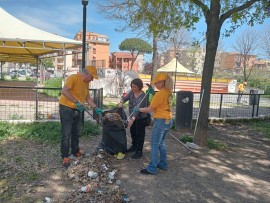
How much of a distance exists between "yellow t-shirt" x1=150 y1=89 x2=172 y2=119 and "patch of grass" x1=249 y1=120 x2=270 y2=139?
5.05 metres

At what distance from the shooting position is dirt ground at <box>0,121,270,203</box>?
383cm

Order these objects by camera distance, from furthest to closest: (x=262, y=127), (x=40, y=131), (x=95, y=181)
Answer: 1. (x=262, y=127)
2. (x=40, y=131)
3. (x=95, y=181)

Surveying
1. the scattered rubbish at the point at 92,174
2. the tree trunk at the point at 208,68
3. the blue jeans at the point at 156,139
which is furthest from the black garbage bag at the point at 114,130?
the tree trunk at the point at 208,68

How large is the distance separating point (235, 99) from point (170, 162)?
8.75m

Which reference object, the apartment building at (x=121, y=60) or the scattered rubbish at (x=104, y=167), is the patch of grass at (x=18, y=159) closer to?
the scattered rubbish at (x=104, y=167)

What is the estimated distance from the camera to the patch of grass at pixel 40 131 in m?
6.21

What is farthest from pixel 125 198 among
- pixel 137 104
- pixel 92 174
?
pixel 137 104

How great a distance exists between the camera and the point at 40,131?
6578mm

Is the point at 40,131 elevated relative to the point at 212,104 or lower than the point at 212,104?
lower

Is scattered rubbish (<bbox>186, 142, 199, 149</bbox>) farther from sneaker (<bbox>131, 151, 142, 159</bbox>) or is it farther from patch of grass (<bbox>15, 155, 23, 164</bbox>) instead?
patch of grass (<bbox>15, 155, 23, 164</bbox>)

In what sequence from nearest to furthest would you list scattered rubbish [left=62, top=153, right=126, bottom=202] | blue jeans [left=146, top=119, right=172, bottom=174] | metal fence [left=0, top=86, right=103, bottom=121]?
scattered rubbish [left=62, top=153, right=126, bottom=202] < blue jeans [left=146, top=119, right=172, bottom=174] < metal fence [left=0, top=86, right=103, bottom=121]

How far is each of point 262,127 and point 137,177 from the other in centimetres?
653

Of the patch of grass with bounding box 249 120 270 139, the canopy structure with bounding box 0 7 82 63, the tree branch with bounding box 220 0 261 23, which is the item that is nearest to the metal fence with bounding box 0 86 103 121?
the canopy structure with bounding box 0 7 82 63

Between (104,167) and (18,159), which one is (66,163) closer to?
(104,167)
